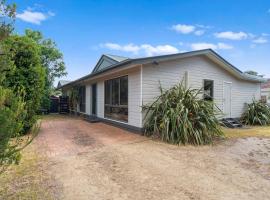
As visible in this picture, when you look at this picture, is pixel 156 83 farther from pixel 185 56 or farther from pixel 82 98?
pixel 82 98

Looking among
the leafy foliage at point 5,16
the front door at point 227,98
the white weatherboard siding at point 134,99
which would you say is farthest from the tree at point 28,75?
the front door at point 227,98

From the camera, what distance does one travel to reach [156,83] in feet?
27.5

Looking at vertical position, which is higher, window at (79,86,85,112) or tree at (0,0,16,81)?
tree at (0,0,16,81)

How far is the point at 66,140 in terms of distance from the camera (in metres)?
7.17

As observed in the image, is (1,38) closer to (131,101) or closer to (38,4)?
(131,101)

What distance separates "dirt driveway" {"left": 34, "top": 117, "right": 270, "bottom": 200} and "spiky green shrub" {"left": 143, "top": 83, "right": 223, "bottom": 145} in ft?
1.61

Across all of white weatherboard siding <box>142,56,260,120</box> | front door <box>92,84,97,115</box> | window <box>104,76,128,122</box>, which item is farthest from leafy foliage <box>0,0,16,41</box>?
front door <box>92,84,97,115</box>

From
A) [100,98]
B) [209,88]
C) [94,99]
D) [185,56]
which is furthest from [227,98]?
[94,99]

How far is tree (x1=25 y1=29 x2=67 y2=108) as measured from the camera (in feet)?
66.1

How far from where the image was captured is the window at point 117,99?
30.3ft

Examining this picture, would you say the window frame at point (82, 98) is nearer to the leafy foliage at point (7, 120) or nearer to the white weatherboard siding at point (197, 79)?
the white weatherboard siding at point (197, 79)

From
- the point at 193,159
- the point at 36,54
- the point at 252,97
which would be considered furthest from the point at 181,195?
the point at 252,97

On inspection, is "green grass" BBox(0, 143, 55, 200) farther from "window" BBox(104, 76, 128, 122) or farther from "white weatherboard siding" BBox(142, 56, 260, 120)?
"window" BBox(104, 76, 128, 122)

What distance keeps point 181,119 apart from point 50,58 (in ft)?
56.6
